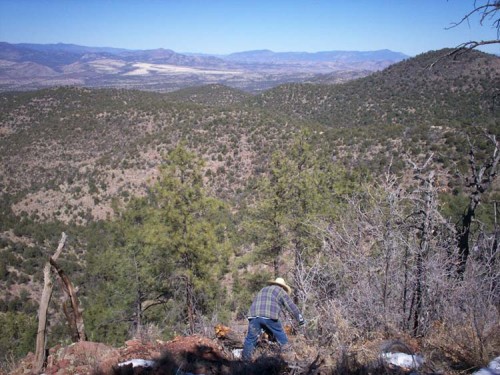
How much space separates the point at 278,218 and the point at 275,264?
1855mm

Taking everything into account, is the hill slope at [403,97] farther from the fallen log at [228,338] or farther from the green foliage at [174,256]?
the fallen log at [228,338]

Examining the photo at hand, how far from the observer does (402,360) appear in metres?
4.13

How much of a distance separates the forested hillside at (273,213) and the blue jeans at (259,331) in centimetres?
47

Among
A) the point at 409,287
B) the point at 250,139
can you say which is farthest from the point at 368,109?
the point at 409,287

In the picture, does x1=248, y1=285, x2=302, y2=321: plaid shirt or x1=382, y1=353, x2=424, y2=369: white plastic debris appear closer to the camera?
x1=382, y1=353, x2=424, y2=369: white plastic debris

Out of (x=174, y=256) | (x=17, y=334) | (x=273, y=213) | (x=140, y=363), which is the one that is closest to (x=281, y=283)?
(x=140, y=363)

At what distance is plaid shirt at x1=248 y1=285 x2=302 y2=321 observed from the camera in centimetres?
514

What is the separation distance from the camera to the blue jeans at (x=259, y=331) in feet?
16.8

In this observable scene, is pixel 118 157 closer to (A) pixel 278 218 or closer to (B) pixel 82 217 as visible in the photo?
(B) pixel 82 217

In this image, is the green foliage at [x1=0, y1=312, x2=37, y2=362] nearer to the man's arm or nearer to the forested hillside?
the forested hillside

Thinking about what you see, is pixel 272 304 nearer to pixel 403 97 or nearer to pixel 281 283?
pixel 281 283

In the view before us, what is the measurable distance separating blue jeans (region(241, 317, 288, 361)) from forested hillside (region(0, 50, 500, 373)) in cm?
47

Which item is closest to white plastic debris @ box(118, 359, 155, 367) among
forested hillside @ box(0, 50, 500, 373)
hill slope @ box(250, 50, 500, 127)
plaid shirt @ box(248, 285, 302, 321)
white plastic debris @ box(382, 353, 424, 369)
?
plaid shirt @ box(248, 285, 302, 321)

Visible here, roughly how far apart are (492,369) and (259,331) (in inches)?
111
